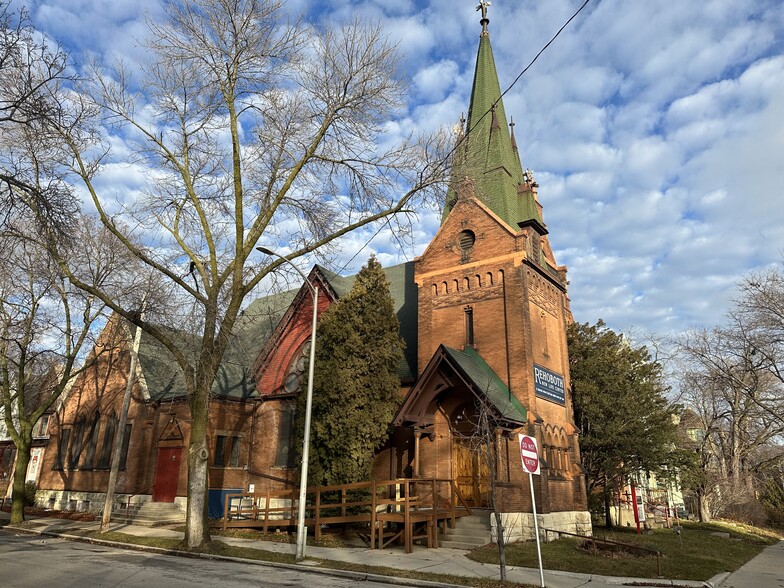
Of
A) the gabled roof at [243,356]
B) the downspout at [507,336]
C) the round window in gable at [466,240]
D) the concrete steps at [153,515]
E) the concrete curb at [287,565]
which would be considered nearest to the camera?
the concrete curb at [287,565]

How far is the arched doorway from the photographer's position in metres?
18.6

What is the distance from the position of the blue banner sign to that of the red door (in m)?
15.2

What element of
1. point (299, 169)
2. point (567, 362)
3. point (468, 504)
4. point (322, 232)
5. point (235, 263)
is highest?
point (299, 169)

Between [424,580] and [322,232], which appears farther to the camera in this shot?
[322,232]

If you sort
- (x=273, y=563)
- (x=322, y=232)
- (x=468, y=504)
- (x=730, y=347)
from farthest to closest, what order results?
1. (x=730, y=347)
2. (x=468, y=504)
3. (x=322, y=232)
4. (x=273, y=563)

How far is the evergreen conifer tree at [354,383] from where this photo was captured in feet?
60.4

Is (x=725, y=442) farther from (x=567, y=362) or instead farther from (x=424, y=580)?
(x=424, y=580)

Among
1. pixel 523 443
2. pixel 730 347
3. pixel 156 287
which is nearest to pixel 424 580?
pixel 523 443

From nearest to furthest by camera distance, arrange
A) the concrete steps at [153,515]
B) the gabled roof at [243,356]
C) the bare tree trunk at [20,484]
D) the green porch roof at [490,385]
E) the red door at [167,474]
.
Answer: the green porch roof at [490,385]
the bare tree trunk at [20,484]
the concrete steps at [153,515]
the red door at [167,474]
the gabled roof at [243,356]

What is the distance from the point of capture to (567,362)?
904 inches

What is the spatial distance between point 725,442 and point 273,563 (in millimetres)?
37425

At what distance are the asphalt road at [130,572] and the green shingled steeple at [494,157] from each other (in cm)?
1346

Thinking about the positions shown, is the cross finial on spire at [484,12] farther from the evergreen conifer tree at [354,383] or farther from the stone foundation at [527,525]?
the stone foundation at [527,525]

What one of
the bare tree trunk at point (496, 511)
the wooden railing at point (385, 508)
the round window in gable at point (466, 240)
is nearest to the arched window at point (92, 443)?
the wooden railing at point (385, 508)
